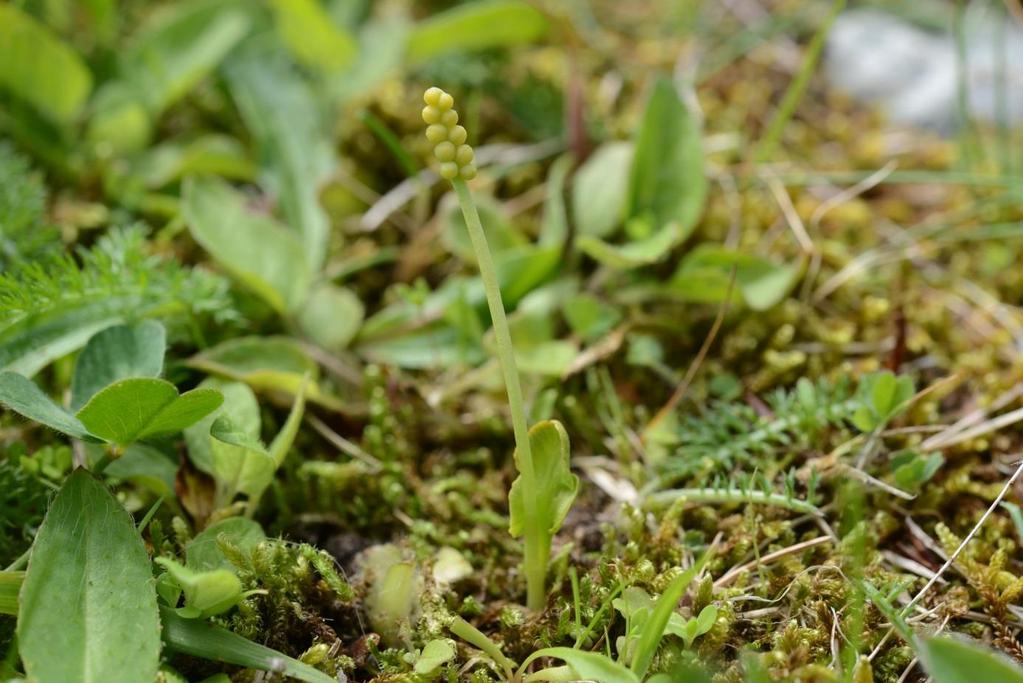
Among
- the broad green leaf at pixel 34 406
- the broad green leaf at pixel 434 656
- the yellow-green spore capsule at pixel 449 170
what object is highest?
the yellow-green spore capsule at pixel 449 170

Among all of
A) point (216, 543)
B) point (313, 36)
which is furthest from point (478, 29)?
point (216, 543)

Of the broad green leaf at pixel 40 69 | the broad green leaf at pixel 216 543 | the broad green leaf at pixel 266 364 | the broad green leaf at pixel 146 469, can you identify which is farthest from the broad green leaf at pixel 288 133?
the broad green leaf at pixel 216 543

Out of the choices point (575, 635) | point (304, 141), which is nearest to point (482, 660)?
point (575, 635)

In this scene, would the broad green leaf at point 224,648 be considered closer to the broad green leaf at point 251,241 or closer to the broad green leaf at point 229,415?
the broad green leaf at point 229,415

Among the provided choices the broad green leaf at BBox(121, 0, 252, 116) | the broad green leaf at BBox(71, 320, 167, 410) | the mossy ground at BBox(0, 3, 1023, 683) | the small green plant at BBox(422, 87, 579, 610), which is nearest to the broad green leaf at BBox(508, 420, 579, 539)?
the small green plant at BBox(422, 87, 579, 610)

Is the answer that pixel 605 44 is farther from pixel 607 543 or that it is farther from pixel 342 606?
pixel 342 606
